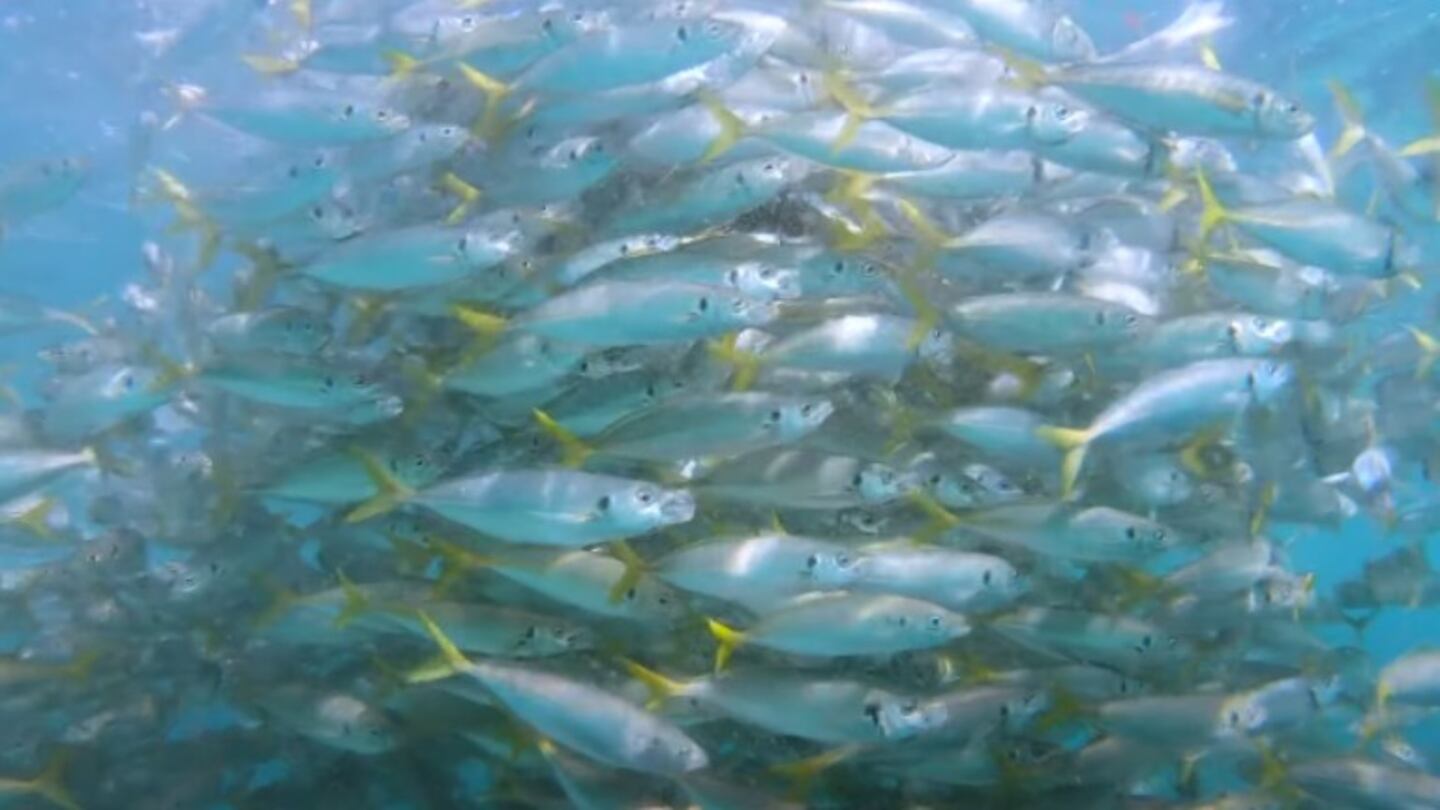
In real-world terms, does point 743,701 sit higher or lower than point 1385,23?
lower

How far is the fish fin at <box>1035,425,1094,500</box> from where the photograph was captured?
464 cm

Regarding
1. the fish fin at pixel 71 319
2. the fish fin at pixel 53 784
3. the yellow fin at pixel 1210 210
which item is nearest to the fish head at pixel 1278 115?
the yellow fin at pixel 1210 210

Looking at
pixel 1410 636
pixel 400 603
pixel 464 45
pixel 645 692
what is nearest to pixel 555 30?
pixel 464 45

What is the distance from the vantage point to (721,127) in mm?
4562

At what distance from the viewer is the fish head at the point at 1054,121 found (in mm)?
4562

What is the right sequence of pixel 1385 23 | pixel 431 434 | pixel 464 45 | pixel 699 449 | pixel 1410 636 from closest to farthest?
1. pixel 699 449
2. pixel 464 45
3. pixel 431 434
4. pixel 1385 23
5. pixel 1410 636

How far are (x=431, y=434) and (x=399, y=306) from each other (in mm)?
576

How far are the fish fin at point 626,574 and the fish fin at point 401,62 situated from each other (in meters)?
2.16

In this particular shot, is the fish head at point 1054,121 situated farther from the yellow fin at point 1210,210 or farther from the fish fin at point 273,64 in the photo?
the fish fin at point 273,64

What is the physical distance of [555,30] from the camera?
4730mm

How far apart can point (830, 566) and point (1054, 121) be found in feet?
6.23

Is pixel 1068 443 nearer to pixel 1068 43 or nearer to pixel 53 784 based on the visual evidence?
pixel 1068 43

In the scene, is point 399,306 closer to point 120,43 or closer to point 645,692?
point 645,692

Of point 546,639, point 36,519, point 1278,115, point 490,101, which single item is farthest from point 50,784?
point 1278,115
